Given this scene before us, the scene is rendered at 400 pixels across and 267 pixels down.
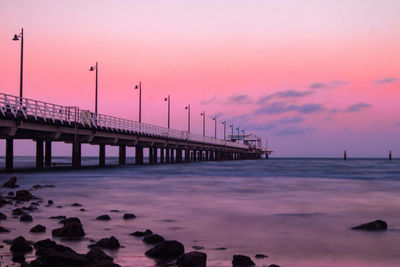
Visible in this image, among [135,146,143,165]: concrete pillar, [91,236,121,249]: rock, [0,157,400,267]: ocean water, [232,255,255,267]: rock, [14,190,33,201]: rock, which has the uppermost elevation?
[135,146,143,165]: concrete pillar

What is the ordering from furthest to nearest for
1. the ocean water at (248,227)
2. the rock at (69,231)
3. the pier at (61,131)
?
1. the pier at (61,131)
2. the rock at (69,231)
3. the ocean water at (248,227)

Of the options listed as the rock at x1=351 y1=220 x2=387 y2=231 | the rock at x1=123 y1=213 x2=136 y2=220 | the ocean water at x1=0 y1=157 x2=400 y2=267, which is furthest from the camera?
the rock at x1=123 y1=213 x2=136 y2=220

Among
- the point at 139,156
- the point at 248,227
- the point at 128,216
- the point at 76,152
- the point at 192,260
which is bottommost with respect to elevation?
the point at 248,227

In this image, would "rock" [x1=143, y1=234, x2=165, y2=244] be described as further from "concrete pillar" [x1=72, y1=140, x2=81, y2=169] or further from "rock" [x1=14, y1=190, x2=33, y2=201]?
"concrete pillar" [x1=72, y1=140, x2=81, y2=169]

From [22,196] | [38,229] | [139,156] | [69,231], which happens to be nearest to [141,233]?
[69,231]

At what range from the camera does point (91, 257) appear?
19.7 ft

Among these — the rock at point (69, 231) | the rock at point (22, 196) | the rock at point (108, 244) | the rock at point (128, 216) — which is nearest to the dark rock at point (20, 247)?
the rock at point (108, 244)

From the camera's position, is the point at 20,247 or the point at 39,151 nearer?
the point at 20,247

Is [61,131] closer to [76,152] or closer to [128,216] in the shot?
[76,152]

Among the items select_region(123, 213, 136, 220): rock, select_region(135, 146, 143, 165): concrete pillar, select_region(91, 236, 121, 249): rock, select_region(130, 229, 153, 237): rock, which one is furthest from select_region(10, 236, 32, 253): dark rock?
select_region(135, 146, 143, 165): concrete pillar

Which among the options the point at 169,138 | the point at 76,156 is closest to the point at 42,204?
the point at 76,156

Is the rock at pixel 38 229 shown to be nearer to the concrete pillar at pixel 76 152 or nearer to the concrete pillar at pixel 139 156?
the concrete pillar at pixel 76 152

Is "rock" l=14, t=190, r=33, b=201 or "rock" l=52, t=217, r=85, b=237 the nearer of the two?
"rock" l=52, t=217, r=85, b=237

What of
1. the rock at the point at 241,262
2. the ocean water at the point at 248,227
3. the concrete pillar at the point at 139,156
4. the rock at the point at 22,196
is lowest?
the ocean water at the point at 248,227
